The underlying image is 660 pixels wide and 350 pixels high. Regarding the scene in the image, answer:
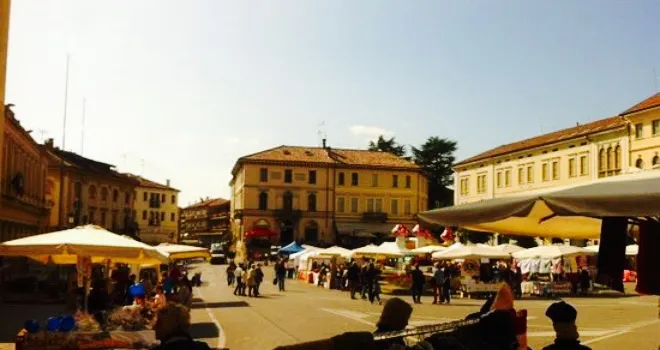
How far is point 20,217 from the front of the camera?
4175cm

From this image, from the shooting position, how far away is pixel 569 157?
203 feet

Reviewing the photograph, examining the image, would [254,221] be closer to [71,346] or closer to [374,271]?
[374,271]

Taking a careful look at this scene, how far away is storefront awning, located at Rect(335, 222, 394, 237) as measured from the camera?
79.9m

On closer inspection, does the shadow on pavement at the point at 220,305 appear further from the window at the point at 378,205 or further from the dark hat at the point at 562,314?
the window at the point at 378,205

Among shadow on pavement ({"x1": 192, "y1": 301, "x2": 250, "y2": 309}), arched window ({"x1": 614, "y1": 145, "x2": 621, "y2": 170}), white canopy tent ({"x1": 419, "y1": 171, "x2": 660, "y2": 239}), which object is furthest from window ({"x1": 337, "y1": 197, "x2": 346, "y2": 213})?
white canopy tent ({"x1": 419, "y1": 171, "x2": 660, "y2": 239})

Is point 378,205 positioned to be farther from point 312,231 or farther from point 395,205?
point 312,231

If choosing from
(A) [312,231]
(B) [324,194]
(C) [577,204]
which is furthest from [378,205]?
(C) [577,204]

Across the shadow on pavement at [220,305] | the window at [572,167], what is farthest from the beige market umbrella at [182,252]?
the window at [572,167]

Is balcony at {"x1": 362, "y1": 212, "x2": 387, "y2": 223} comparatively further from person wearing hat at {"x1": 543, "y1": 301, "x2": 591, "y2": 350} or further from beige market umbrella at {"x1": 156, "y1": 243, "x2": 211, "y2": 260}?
person wearing hat at {"x1": 543, "y1": 301, "x2": 591, "y2": 350}

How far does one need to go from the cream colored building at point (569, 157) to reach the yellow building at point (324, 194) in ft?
23.6

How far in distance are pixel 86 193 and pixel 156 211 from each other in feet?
154

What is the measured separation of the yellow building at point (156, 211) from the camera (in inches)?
4572

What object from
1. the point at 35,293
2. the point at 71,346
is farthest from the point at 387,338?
the point at 35,293

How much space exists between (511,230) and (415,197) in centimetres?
7514
